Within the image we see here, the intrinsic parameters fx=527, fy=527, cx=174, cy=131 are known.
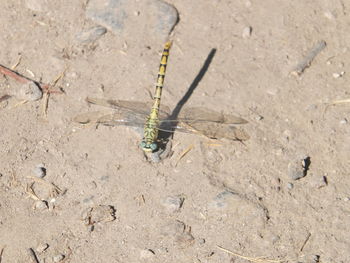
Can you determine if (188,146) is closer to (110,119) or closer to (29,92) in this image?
(110,119)

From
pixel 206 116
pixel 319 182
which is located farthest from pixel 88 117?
pixel 319 182

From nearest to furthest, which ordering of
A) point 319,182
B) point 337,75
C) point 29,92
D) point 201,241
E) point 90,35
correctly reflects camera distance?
point 201,241, point 319,182, point 29,92, point 337,75, point 90,35

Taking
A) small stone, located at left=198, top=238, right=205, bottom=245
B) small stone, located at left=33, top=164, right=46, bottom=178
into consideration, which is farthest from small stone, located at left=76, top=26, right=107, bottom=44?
small stone, located at left=198, top=238, right=205, bottom=245

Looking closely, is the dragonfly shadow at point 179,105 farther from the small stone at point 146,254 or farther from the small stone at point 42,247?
the small stone at point 42,247

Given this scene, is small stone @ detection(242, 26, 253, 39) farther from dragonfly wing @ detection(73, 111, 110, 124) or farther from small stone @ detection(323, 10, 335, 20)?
dragonfly wing @ detection(73, 111, 110, 124)

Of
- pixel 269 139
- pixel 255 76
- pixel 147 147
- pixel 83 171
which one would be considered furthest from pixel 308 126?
pixel 83 171

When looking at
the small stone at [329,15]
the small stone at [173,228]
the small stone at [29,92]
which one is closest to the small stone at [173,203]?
the small stone at [173,228]
